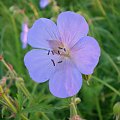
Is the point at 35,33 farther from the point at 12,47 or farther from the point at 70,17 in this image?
the point at 12,47

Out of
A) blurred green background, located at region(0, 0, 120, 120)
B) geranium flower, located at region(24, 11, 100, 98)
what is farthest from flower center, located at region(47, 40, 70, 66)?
blurred green background, located at region(0, 0, 120, 120)

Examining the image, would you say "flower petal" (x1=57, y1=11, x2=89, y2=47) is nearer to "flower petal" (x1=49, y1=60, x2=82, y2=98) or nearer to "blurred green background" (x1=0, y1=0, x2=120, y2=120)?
"flower petal" (x1=49, y1=60, x2=82, y2=98)

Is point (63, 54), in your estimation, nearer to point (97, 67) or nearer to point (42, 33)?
point (42, 33)

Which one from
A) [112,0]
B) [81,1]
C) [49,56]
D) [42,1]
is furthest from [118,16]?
[49,56]

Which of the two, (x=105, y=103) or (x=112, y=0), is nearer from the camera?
(x=105, y=103)

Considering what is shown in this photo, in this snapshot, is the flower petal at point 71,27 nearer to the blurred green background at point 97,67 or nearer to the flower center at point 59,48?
the flower center at point 59,48

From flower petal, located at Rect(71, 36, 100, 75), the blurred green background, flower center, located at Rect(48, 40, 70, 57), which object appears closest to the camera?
flower petal, located at Rect(71, 36, 100, 75)
